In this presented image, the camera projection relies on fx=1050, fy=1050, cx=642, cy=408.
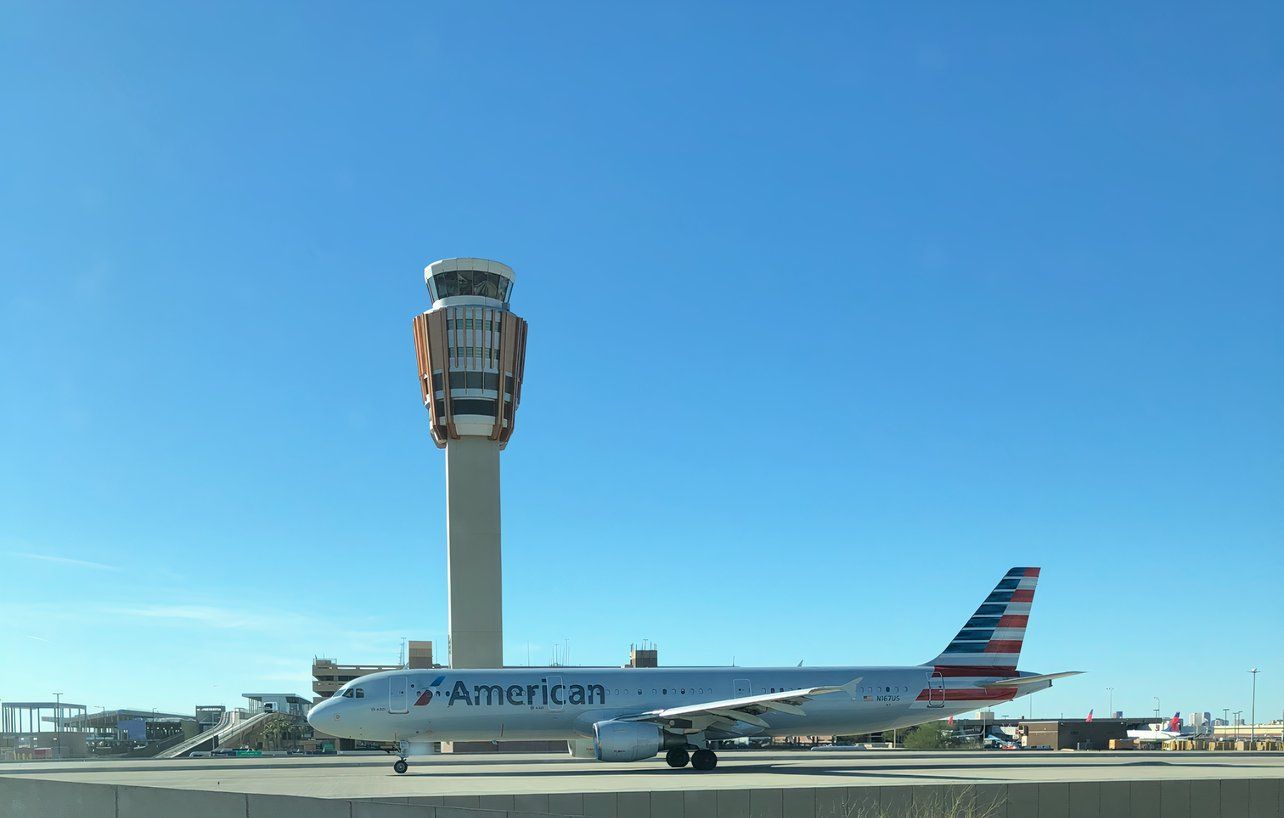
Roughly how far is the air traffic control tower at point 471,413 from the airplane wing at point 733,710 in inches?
1393

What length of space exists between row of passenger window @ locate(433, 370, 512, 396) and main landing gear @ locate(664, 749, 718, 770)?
40.6 meters

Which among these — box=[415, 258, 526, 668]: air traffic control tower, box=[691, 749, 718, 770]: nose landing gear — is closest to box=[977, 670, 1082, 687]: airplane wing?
box=[691, 749, 718, 770]: nose landing gear

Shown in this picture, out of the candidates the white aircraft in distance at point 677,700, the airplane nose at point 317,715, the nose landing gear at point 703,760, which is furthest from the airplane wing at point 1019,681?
the airplane nose at point 317,715

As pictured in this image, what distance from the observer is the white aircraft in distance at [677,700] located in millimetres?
32719

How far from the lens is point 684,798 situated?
20.2 m

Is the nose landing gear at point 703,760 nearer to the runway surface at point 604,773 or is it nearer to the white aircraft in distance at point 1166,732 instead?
the runway surface at point 604,773

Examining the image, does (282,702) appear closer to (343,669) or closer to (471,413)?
(343,669)

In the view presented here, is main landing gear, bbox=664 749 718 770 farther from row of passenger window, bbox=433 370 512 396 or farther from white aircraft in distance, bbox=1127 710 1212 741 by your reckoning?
white aircraft in distance, bbox=1127 710 1212 741

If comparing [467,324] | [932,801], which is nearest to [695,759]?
[932,801]

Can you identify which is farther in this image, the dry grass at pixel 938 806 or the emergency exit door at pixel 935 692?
the emergency exit door at pixel 935 692

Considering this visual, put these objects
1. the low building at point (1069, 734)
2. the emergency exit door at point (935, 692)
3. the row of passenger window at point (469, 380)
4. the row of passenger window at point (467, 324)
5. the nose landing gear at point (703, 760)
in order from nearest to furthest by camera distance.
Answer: the nose landing gear at point (703, 760)
the emergency exit door at point (935, 692)
the low building at point (1069, 734)
the row of passenger window at point (469, 380)
the row of passenger window at point (467, 324)

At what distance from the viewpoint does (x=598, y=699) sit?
113 ft

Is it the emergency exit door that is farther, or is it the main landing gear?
the emergency exit door

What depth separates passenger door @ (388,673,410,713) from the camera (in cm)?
3288
